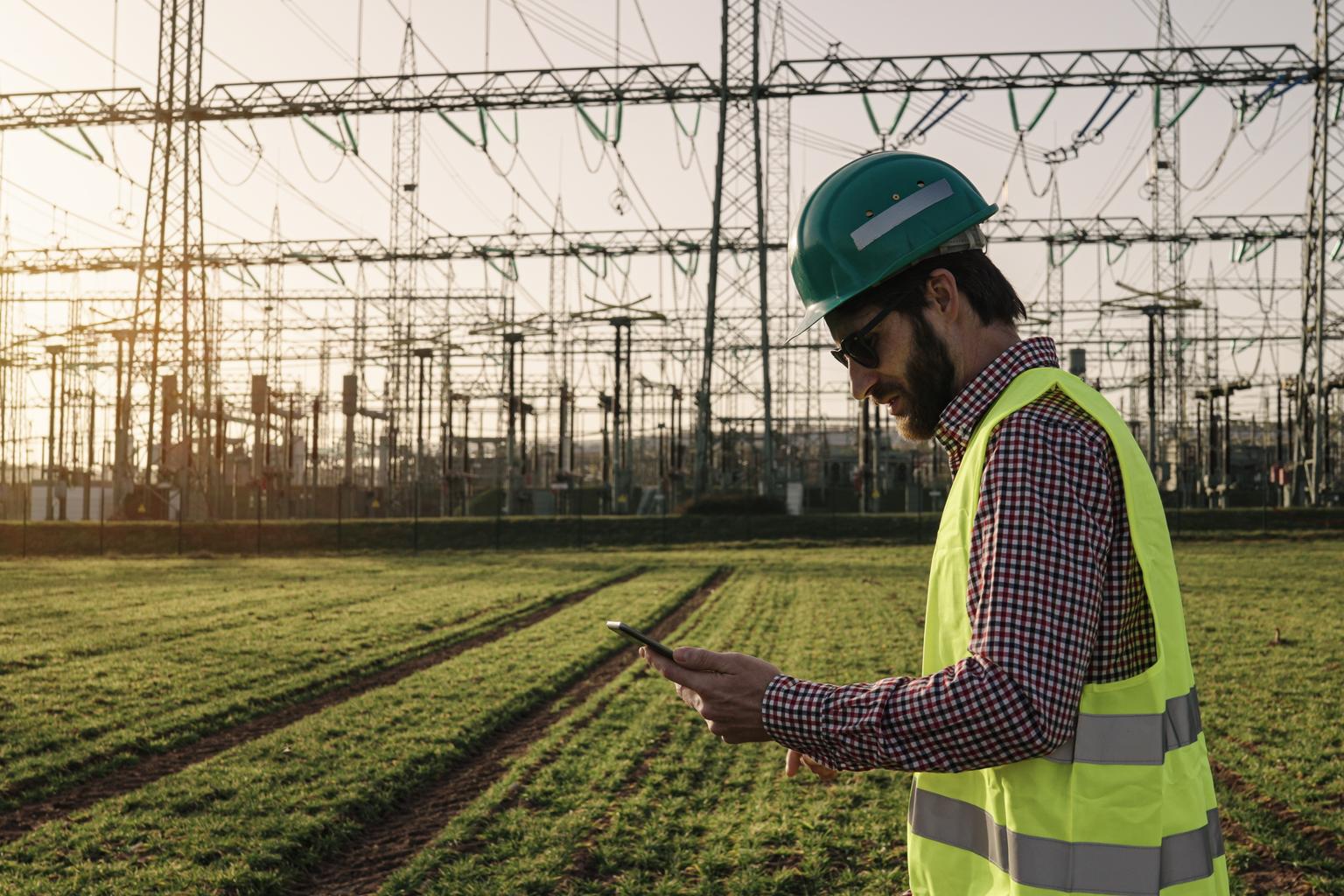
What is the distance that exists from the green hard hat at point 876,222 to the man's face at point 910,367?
0.22ft

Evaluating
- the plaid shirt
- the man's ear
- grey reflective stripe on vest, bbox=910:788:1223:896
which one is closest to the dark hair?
the man's ear

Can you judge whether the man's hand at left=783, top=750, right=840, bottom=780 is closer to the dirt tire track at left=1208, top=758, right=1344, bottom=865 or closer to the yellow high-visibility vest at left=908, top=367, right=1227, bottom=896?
the yellow high-visibility vest at left=908, top=367, right=1227, bottom=896

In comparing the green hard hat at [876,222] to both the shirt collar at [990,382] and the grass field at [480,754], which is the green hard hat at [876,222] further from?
the grass field at [480,754]

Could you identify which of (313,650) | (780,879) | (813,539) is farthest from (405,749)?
(813,539)

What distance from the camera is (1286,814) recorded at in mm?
6199

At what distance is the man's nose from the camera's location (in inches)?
74.7

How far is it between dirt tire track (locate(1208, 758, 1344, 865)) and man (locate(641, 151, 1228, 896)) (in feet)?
13.6

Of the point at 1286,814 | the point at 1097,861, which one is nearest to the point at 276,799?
the point at 1286,814

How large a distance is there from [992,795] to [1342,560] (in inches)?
1029

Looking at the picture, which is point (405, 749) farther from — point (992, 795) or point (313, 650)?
point (992, 795)

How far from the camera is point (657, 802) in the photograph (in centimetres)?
662

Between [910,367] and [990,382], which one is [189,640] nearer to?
[910,367]

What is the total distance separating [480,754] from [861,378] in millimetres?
6817

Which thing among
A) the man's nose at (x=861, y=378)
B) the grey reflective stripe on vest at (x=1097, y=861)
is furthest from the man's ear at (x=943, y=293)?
the grey reflective stripe on vest at (x=1097, y=861)
